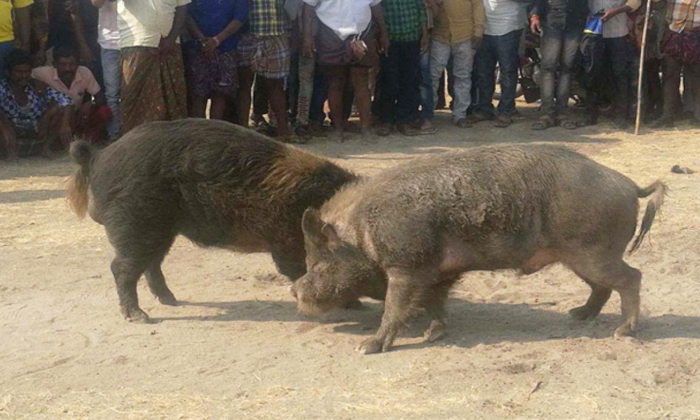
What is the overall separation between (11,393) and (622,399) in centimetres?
320

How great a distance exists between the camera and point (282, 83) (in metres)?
11.7

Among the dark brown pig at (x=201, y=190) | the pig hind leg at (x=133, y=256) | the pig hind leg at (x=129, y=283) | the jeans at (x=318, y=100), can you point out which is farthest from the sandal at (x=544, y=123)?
the pig hind leg at (x=129, y=283)

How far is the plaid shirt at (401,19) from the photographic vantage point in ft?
39.5

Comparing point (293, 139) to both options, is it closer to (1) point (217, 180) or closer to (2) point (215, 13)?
(2) point (215, 13)

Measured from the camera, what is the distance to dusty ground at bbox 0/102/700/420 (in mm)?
5188

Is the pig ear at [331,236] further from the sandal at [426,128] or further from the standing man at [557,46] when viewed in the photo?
the standing man at [557,46]

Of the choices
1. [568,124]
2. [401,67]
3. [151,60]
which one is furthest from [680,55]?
[151,60]

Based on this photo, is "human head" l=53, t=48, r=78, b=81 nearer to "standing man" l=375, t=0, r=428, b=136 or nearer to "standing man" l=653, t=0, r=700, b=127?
"standing man" l=375, t=0, r=428, b=136

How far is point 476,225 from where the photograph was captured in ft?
19.1

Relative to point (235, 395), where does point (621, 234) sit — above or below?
above

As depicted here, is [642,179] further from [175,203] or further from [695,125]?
[175,203]

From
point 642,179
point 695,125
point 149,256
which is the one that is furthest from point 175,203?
point 695,125

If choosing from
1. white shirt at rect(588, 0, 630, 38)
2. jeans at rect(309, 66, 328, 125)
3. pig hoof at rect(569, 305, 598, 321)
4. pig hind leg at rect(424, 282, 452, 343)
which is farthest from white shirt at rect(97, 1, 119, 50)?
pig hoof at rect(569, 305, 598, 321)

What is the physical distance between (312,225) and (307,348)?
73 cm
